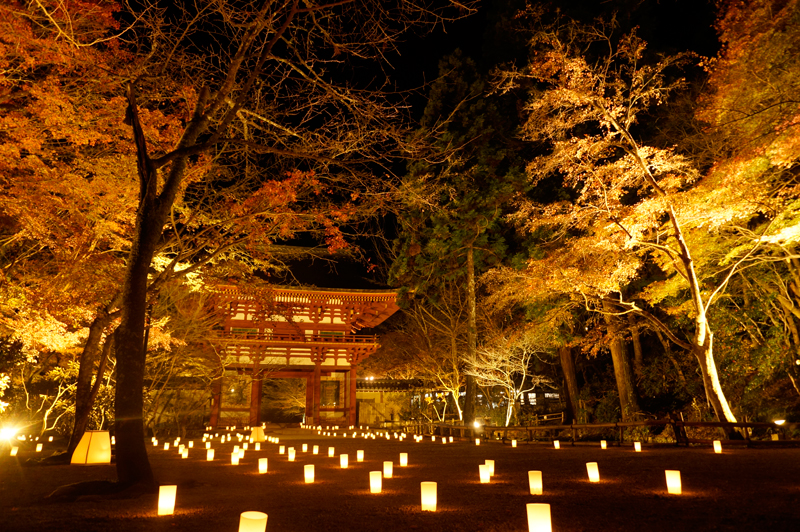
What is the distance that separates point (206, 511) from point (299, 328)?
16721 millimetres

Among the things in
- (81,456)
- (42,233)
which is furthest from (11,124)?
(81,456)

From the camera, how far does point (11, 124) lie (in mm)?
5723

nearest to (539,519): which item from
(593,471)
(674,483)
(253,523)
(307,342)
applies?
(253,523)

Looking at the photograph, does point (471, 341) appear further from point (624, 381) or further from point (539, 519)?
point (539, 519)

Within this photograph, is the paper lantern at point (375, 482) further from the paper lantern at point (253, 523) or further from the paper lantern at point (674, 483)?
the paper lantern at point (674, 483)

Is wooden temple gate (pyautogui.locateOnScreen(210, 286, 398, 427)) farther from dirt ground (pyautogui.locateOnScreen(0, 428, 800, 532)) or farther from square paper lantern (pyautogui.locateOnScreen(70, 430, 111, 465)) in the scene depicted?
dirt ground (pyautogui.locateOnScreen(0, 428, 800, 532))

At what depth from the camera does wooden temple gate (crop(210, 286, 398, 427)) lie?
19500 millimetres

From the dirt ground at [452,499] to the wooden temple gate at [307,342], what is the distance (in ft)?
42.3

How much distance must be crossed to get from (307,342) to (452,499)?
54.2ft

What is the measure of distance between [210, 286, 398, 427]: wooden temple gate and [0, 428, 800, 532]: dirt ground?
508 inches

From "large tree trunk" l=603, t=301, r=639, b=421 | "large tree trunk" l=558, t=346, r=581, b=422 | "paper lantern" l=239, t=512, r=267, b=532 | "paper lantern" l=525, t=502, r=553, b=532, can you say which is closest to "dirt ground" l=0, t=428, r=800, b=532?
"paper lantern" l=525, t=502, r=553, b=532

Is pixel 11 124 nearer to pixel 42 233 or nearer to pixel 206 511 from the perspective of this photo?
pixel 42 233

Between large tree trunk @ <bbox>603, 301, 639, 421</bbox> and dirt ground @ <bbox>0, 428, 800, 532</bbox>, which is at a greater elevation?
large tree trunk @ <bbox>603, 301, 639, 421</bbox>

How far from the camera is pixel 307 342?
786 inches
